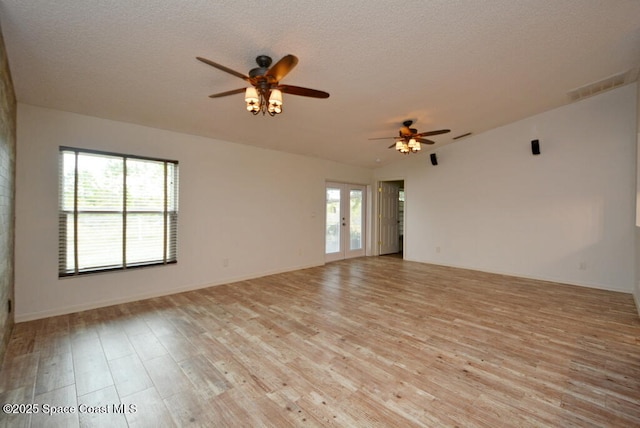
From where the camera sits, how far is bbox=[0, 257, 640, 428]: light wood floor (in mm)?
1770

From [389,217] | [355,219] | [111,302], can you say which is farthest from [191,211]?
[389,217]

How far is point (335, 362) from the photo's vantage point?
2354 mm

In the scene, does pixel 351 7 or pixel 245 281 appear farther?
pixel 245 281

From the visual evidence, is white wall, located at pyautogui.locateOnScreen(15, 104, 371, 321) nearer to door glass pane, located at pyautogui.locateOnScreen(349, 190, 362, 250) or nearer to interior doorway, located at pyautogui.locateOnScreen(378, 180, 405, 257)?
door glass pane, located at pyautogui.locateOnScreen(349, 190, 362, 250)

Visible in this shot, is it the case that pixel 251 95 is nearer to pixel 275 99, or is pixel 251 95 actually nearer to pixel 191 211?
pixel 275 99

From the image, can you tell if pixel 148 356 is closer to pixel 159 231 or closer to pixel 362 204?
pixel 159 231

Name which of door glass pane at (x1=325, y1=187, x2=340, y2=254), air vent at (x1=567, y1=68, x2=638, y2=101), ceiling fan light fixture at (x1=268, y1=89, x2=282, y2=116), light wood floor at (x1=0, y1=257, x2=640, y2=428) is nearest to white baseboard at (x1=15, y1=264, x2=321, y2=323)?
light wood floor at (x1=0, y1=257, x2=640, y2=428)

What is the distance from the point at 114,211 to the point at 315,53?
11.0 feet

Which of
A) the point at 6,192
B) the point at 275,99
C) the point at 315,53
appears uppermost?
the point at 315,53

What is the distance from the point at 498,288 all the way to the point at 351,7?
4.76m

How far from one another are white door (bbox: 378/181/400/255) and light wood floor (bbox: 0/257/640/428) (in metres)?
3.96

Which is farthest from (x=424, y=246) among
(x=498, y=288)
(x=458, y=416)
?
Result: (x=458, y=416)

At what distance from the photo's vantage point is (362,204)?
764 cm

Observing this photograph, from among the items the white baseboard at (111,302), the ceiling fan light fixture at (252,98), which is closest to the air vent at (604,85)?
the ceiling fan light fixture at (252,98)
